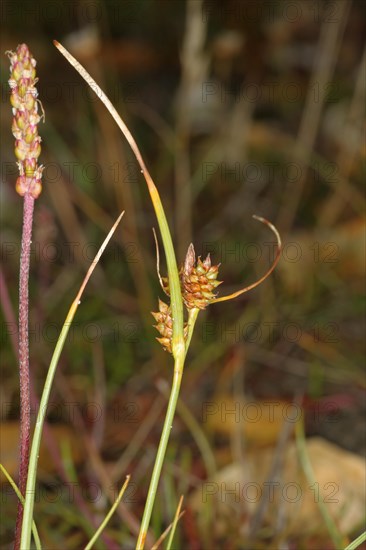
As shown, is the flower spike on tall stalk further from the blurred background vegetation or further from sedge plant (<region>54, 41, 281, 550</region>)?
the blurred background vegetation

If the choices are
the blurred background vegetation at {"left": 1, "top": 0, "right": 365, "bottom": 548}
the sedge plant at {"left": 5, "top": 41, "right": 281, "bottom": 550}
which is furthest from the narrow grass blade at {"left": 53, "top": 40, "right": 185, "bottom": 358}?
the blurred background vegetation at {"left": 1, "top": 0, "right": 365, "bottom": 548}

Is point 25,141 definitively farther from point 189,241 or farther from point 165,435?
point 189,241

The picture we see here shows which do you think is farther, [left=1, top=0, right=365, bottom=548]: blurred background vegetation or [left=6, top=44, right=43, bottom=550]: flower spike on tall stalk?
[left=1, top=0, right=365, bottom=548]: blurred background vegetation

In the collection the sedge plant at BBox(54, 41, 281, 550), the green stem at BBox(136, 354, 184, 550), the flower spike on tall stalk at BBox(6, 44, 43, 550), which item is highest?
the flower spike on tall stalk at BBox(6, 44, 43, 550)

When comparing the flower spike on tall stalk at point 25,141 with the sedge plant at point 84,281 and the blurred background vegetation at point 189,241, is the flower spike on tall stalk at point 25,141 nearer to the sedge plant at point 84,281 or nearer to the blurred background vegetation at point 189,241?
the sedge plant at point 84,281

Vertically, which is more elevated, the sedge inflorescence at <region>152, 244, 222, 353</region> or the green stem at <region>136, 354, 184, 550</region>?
the sedge inflorescence at <region>152, 244, 222, 353</region>

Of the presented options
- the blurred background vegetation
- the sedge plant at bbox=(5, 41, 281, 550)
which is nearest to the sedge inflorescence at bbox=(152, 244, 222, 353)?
the sedge plant at bbox=(5, 41, 281, 550)
